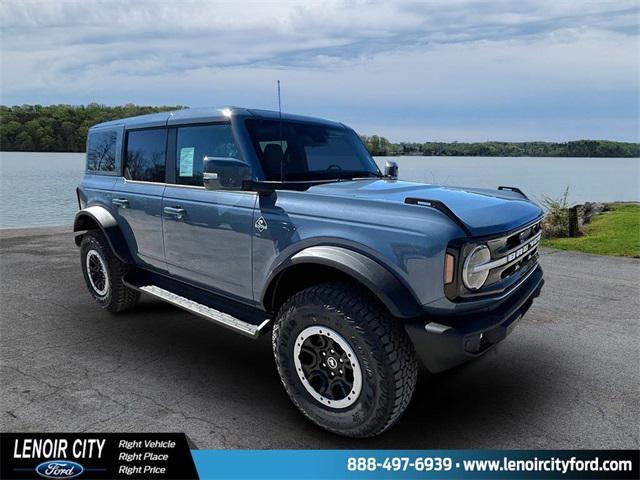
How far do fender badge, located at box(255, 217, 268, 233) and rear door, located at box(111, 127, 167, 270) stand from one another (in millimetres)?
1411

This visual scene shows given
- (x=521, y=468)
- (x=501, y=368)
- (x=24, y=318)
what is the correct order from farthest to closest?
1. (x=24, y=318)
2. (x=501, y=368)
3. (x=521, y=468)

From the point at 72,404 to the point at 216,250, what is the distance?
4.79ft

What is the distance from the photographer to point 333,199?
118 inches

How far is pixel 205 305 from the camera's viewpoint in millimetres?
3908

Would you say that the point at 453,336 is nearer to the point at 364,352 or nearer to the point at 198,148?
the point at 364,352

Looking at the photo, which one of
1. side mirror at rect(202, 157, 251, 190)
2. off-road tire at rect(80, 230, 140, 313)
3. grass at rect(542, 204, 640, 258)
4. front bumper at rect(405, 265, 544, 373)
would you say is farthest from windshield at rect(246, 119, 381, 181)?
grass at rect(542, 204, 640, 258)

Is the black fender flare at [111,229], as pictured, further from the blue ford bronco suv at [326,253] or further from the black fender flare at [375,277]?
the black fender flare at [375,277]

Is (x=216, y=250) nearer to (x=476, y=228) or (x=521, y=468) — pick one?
(x=476, y=228)

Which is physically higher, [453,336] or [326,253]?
[326,253]

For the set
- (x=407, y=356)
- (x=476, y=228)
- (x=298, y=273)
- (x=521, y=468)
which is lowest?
(x=521, y=468)

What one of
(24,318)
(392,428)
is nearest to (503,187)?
(392,428)

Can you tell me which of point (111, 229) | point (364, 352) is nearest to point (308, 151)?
point (364, 352)

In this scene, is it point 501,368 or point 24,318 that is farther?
point 24,318

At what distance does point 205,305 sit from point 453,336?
2175 millimetres
